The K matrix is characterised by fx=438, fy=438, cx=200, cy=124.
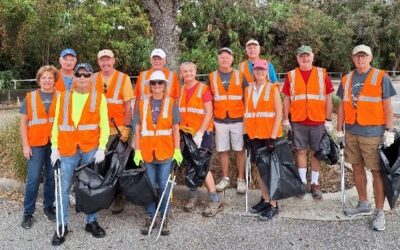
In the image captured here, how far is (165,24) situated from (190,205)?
10.3 ft

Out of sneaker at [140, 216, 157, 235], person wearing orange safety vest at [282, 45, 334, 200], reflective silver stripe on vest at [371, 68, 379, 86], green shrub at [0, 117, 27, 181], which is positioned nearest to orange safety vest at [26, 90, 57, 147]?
green shrub at [0, 117, 27, 181]

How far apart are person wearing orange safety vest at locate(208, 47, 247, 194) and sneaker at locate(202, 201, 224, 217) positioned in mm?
358

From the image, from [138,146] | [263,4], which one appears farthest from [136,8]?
[138,146]

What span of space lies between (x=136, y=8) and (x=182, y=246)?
1697cm

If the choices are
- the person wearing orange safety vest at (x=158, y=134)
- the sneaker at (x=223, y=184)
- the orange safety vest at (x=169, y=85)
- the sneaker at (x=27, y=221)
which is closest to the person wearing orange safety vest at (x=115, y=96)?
the orange safety vest at (x=169, y=85)

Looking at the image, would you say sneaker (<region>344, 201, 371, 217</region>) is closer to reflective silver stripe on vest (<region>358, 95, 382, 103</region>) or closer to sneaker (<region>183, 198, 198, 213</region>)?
reflective silver stripe on vest (<region>358, 95, 382, 103</region>)

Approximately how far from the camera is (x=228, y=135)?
561 cm

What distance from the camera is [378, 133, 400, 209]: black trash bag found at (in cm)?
464

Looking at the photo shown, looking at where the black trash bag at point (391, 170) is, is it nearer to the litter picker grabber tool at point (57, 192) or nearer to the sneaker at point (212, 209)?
the sneaker at point (212, 209)

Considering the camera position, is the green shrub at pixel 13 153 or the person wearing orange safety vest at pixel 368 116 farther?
the green shrub at pixel 13 153

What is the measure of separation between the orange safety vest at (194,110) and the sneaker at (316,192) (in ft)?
5.11

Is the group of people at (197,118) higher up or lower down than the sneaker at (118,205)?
higher up

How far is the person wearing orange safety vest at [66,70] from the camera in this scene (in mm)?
5129

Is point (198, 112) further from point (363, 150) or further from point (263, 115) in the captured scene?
point (363, 150)
